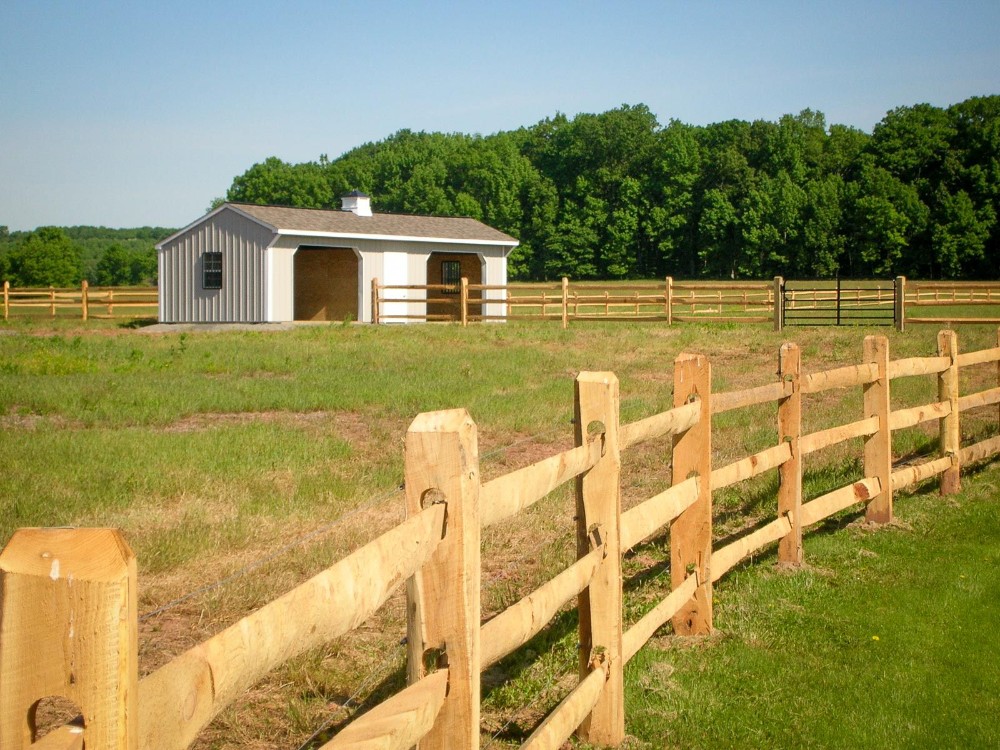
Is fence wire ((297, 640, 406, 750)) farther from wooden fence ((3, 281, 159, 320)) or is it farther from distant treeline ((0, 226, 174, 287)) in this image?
distant treeline ((0, 226, 174, 287))

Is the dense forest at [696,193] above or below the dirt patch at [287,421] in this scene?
above

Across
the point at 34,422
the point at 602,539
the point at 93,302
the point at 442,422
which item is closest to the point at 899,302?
the point at 34,422

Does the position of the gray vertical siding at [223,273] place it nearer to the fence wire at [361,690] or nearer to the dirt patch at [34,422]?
the dirt patch at [34,422]

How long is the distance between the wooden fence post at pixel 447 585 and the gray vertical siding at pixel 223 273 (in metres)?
26.6

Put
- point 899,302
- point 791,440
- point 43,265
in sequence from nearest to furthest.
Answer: point 791,440, point 899,302, point 43,265

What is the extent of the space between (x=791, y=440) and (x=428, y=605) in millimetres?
4311

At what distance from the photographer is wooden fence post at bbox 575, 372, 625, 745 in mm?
3910

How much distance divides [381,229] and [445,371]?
55.2ft

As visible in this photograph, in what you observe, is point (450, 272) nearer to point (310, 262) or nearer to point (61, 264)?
point (310, 262)

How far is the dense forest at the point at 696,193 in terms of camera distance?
245ft

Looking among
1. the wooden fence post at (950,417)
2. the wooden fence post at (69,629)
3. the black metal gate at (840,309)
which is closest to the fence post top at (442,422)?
the wooden fence post at (69,629)

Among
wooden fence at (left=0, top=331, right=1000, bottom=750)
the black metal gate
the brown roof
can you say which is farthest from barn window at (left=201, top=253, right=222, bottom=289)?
wooden fence at (left=0, top=331, right=1000, bottom=750)

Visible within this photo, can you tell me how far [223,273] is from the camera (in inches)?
1161

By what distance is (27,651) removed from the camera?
1392 millimetres
